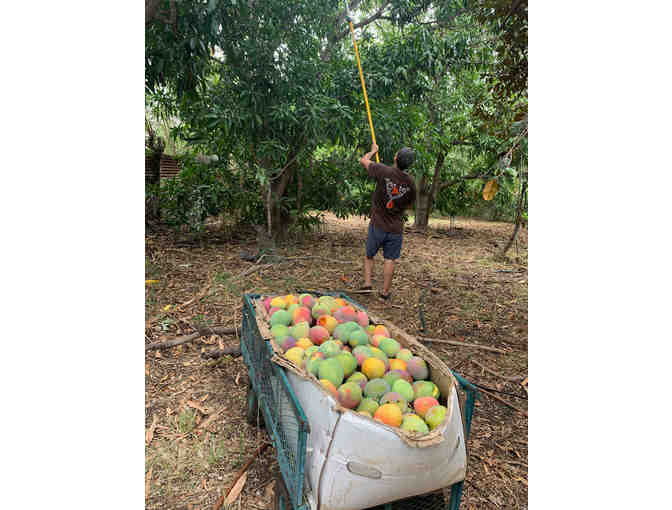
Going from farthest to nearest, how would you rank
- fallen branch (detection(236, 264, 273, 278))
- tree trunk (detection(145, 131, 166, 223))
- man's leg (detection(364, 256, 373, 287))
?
tree trunk (detection(145, 131, 166, 223)) → fallen branch (detection(236, 264, 273, 278)) → man's leg (detection(364, 256, 373, 287))

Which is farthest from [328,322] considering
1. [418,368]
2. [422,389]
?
[422,389]

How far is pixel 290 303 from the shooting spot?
241 centimetres

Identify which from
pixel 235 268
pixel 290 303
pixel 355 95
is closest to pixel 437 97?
pixel 355 95

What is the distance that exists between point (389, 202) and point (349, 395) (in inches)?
110

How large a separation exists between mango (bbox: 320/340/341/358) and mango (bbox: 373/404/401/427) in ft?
1.29

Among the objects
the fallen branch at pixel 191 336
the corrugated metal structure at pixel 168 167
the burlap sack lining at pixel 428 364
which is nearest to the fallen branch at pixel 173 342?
the fallen branch at pixel 191 336

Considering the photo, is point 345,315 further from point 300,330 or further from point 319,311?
point 300,330

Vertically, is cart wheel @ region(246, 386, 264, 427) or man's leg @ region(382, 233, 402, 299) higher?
man's leg @ region(382, 233, 402, 299)

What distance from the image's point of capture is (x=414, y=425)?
4.66 ft

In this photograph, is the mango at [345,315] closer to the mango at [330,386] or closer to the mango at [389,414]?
the mango at [330,386]

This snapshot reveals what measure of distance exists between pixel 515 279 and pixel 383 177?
2.80 metres

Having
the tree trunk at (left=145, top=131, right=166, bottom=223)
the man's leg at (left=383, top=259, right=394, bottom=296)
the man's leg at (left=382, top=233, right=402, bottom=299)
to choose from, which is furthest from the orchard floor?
the tree trunk at (left=145, top=131, right=166, bottom=223)

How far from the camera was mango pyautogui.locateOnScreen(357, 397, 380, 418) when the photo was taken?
5.08 feet

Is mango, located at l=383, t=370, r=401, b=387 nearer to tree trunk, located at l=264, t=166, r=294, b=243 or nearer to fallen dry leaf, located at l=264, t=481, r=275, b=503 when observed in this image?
fallen dry leaf, located at l=264, t=481, r=275, b=503
